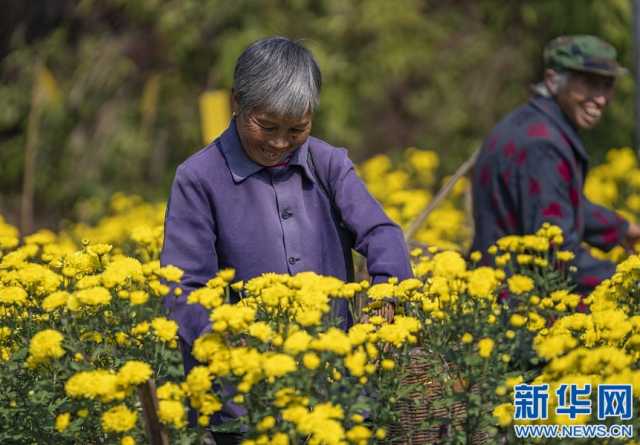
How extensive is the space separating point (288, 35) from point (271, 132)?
A: 536 cm

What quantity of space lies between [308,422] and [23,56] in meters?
6.83

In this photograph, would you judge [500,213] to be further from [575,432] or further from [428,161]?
[428,161]

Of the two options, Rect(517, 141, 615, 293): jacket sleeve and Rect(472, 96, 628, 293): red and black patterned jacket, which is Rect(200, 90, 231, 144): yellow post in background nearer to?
Rect(472, 96, 628, 293): red and black patterned jacket

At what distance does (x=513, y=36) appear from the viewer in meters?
8.45

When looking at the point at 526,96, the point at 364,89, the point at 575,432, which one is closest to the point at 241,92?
the point at 575,432

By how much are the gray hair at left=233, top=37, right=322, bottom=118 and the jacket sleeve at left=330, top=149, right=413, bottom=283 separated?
0.26 meters

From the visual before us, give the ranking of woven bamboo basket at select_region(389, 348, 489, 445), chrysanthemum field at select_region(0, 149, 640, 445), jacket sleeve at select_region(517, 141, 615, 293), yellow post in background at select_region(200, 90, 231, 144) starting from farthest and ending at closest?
yellow post in background at select_region(200, 90, 231, 144)
jacket sleeve at select_region(517, 141, 615, 293)
woven bamboo basket at select_region(389, 348, 489, 445)
chrysanthemum field at select_region(0, 149, 640, 445)

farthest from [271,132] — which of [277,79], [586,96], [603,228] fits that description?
[603,228]

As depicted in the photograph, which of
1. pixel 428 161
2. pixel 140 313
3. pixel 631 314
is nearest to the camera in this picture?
pixel 140 313

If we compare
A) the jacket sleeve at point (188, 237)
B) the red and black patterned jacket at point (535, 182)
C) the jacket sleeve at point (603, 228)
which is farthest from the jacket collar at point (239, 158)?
the jacket sleeve at point (603, 228)

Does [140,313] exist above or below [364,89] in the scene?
below

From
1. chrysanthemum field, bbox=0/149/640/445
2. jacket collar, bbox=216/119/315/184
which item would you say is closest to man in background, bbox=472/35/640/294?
chrysanthemum field, bbox=0/149/640/445

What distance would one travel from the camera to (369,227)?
2.92 metres

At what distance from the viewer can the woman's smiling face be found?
275 centimetres
